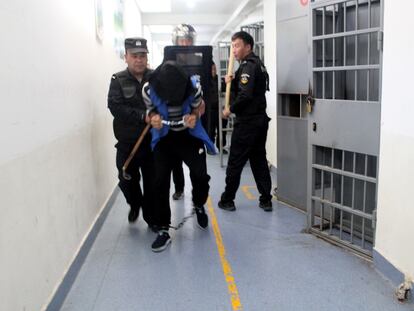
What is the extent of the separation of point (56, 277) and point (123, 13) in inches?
182

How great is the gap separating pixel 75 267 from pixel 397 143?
7.25ft

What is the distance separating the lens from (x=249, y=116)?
4.02m

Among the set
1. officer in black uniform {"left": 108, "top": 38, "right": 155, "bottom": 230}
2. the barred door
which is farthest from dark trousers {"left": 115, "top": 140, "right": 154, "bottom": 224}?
the barred door

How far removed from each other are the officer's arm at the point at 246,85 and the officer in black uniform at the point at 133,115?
2.85ft

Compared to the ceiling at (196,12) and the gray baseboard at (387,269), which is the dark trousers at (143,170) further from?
the ceiling at (196,12)

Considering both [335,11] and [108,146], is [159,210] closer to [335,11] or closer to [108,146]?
Answer: [108,146]

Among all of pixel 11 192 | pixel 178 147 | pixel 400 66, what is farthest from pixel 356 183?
pixel 11 192

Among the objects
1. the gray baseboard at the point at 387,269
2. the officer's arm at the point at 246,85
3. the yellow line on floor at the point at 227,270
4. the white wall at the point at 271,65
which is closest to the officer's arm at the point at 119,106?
the officer's arm at the point at 246,85

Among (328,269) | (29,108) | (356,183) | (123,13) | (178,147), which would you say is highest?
(123,13)

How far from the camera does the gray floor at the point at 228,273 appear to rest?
2.51 metres

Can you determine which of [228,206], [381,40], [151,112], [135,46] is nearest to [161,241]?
[151,112]

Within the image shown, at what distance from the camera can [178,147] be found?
3.38 meters

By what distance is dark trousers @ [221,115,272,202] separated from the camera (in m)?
4.04

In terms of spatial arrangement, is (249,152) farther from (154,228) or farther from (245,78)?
(154,228)
